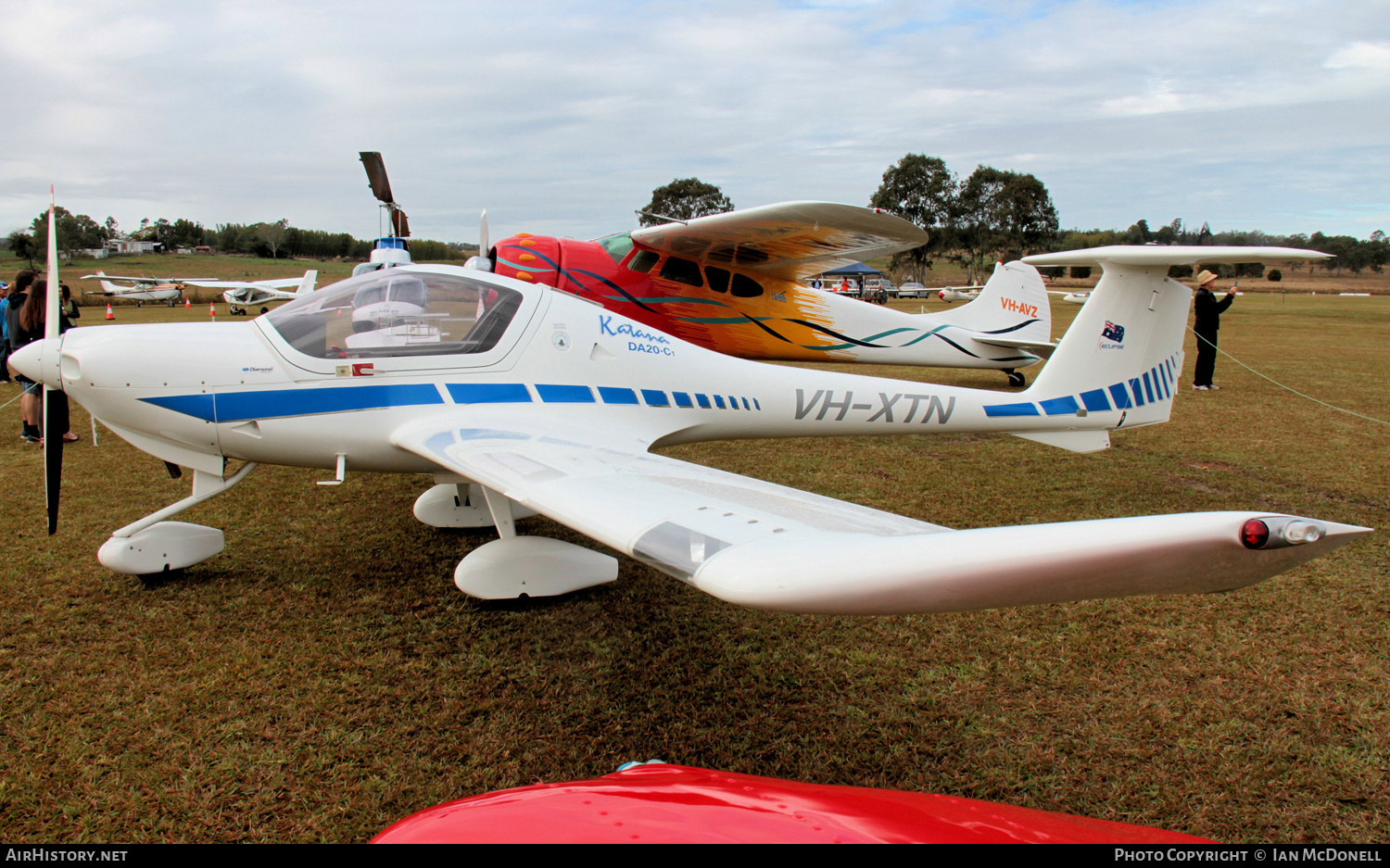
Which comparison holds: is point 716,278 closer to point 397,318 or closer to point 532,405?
point 532,405

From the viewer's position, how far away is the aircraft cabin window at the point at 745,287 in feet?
29.0

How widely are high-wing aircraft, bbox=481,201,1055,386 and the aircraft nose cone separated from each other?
4823mm

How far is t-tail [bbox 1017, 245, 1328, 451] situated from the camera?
5234 millimetres

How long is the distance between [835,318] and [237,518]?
677cm

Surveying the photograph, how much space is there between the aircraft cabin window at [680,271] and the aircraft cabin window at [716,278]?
14 cm

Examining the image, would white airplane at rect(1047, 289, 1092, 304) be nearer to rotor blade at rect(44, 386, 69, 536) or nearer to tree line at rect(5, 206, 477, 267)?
rotor blade at rect(44, 386, 69, 536)

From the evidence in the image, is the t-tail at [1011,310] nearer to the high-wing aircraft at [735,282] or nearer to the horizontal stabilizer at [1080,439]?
the high-wing aircraft at [735,282]

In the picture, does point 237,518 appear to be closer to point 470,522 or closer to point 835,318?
point 470,522

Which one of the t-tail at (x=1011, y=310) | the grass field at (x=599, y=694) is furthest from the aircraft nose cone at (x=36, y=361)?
the t-tail at (x=1011, y=310)

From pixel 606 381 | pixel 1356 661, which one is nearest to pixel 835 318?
pixel 606 381

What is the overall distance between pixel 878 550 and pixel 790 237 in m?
6.78

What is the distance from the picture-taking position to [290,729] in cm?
285

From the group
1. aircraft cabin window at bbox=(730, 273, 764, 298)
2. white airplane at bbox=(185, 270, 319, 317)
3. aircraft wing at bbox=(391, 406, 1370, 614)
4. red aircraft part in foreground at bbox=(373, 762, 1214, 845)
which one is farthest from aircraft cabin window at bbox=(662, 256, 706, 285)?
white airplane at bbox=(185, 270, 319, 317)

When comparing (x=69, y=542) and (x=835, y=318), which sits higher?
(x=835, y=318)
